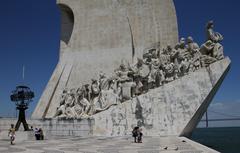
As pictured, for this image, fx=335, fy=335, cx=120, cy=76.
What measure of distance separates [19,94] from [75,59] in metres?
5.86

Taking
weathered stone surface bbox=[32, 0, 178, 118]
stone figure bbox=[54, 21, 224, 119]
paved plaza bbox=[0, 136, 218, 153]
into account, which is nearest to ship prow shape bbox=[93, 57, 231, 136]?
stone figure bbox=[54, 21, 224, 119]

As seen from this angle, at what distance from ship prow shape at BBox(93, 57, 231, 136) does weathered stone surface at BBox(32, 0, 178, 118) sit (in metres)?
4.55

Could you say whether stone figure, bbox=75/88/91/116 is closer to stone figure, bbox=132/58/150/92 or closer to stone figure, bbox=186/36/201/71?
stone figure, bbox=132/58/150/92

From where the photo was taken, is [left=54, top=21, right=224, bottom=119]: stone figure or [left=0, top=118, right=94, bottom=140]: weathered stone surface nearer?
[left=54, top=21, right=224, bottom=119]: stone figure

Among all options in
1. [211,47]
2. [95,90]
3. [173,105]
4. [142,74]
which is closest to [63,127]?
[95,90]

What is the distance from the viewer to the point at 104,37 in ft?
57.6

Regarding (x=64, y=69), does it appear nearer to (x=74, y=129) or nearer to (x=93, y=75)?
(x=93, y=75)

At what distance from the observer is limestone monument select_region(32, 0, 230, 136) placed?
12.2m

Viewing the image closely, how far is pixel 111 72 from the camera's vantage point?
55.4 ft

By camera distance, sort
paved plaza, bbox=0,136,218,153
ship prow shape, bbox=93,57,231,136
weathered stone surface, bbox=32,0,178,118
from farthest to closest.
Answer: weathered stone surface, bbox=32,0,178,118
ship prow shape, bbox=93,57,231,136
paved plaza, bbox=0,136,218,153

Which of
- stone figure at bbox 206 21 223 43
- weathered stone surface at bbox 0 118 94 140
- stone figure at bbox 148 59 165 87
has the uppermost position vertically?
stone figure at bbox 206 21 223 43

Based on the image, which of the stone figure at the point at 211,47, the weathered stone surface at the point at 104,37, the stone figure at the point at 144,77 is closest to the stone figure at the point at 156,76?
the stone figure at the point at 144,77

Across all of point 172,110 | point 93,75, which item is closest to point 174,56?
point 172,110

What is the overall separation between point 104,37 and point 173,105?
22.3 ft
